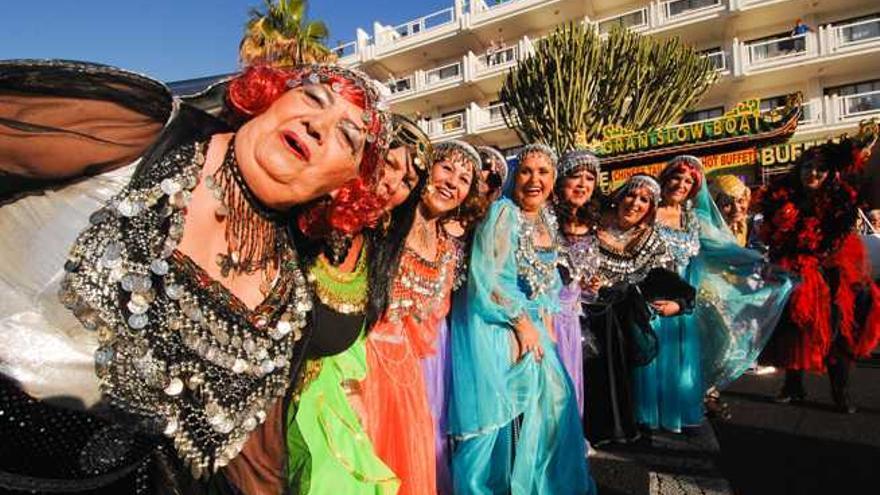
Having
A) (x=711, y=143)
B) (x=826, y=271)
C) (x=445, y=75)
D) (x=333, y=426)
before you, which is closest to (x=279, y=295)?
(x=333, y=426)

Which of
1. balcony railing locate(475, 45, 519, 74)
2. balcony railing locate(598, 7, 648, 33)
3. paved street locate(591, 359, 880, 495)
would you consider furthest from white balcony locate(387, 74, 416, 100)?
paved street locate(591, 359, 880, 495)

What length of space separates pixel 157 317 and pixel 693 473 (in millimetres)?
3217

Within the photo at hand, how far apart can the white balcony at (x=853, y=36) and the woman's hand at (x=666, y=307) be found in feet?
73.6

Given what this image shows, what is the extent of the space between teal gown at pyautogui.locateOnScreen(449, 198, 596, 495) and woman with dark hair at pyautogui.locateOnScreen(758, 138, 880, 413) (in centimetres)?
249

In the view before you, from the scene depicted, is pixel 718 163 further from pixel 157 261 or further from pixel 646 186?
pixel 157 261

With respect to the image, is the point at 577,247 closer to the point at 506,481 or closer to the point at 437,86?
the point at 506,481

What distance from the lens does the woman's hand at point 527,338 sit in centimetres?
278

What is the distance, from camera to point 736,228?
5656mm

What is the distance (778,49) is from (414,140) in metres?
25.2

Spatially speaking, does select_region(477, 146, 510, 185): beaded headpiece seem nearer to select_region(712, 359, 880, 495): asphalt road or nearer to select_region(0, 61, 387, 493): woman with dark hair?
select_region(0, 61, 387, 493): woman with dark hair

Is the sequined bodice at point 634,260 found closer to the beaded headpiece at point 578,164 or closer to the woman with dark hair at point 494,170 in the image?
the beaded headpiece at point 578,164

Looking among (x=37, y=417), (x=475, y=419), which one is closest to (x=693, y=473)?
(x=475, y=419)

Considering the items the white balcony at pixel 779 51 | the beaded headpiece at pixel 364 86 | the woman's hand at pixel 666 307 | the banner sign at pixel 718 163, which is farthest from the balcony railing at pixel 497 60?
the beaded headpiece at pixel 364 86

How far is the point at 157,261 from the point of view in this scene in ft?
3.61
